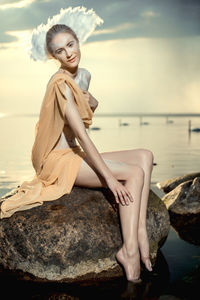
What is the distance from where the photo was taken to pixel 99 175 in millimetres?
3385

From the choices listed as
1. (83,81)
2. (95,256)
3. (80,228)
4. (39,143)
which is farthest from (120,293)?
(83,81)

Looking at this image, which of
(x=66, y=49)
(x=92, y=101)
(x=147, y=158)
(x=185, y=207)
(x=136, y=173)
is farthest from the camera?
(x=185, y=207)

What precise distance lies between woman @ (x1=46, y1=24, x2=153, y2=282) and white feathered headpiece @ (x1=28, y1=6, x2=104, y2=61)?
0.22m

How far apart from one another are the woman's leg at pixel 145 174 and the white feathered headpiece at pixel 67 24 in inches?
45.0

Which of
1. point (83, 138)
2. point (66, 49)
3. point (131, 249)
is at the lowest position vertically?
point (131, 249)

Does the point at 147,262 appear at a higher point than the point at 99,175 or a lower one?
lower

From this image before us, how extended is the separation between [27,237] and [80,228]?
0.44m

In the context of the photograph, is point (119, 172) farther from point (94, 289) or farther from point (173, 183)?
point (173, 183)

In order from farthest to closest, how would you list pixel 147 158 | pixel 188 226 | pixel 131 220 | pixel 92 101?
pixel 188 226, pixel 92 101, pixel 147 158, pixel 131 220

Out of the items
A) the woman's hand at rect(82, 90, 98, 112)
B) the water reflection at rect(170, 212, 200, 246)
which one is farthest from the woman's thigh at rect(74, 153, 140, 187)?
the water reflection at rect(170, 212, 200, 246)

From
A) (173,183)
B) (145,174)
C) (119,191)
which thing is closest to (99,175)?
(119,191)

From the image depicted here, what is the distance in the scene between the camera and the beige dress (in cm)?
339

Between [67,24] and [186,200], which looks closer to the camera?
[67,24]

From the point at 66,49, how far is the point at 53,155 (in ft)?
3.10
